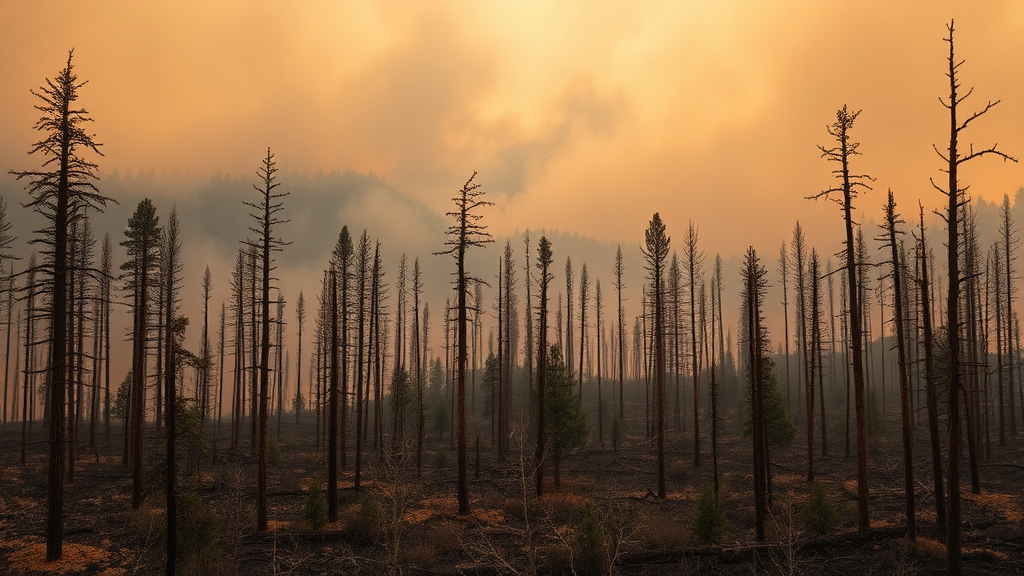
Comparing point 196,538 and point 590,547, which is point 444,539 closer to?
point 590,547

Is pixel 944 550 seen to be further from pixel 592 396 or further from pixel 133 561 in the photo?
pixel 592 396

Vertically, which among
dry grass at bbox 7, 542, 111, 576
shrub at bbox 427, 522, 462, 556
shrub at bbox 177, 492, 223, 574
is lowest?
shrub at bbox 427, 522, 462, 556

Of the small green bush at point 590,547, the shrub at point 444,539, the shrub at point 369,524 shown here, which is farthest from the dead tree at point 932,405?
the shrub at point 369,524

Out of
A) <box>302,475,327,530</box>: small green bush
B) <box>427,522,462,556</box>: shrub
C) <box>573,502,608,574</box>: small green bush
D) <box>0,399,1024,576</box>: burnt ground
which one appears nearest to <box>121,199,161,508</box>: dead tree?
<box>0,399,1024,576</box>: burnt ground

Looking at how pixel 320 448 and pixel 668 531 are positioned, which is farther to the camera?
pixel 320 448

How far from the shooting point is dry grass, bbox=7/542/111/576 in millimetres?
17062

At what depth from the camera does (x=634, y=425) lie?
189 feet

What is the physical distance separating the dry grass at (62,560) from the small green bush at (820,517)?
24.3 meters

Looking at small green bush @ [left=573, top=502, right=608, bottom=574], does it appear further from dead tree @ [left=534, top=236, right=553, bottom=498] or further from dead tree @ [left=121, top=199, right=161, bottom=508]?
dead tree @ [left=121, top=199, right=161, bottom=508]

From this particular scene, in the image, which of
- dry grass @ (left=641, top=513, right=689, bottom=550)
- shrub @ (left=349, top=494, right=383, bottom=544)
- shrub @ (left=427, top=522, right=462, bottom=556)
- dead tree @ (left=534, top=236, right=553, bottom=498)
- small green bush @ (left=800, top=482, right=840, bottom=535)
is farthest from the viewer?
dead tree @ (left=534, top=236, right=553, bottom=498)

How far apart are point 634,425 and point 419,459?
29.5m

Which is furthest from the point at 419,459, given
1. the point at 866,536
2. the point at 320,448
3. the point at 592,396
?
the point at 592,396

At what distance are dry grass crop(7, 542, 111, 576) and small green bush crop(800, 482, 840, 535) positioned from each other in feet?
79.9

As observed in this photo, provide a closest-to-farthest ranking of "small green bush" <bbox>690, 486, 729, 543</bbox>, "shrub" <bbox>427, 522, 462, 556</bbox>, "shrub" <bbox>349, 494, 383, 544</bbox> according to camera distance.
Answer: "small green bush" <bbox>690, 486, 729, 543</bbox> → "shrub" <bbox>427, 522, 462, 556</bbox> → "shrub" <bbox>349, 494, 383, 544</bbox>
